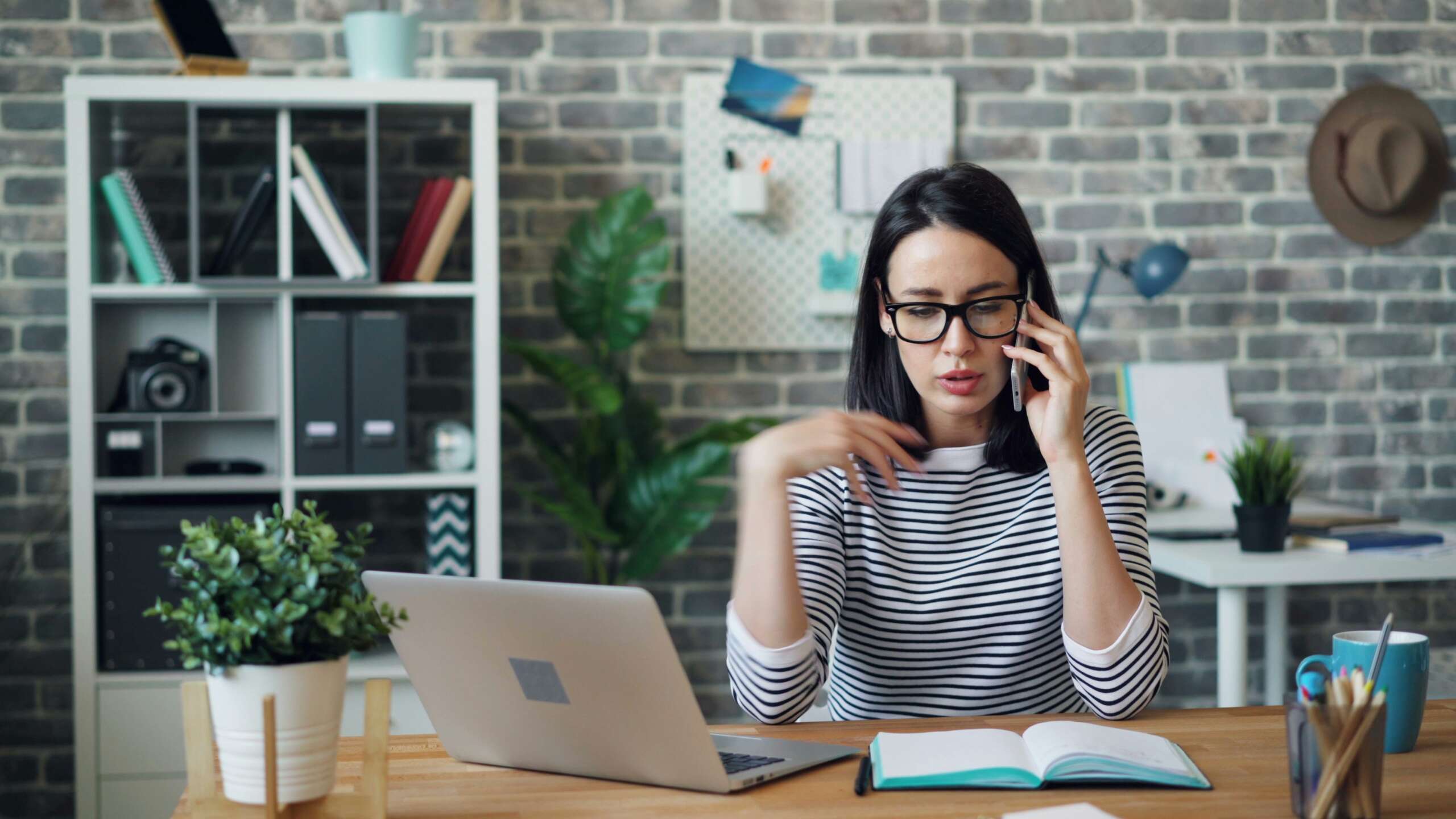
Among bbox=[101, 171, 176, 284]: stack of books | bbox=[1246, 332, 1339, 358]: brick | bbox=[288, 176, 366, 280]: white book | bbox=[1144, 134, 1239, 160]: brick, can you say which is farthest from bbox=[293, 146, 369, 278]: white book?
bbox=[1246, 332, 1339, 358]: brick

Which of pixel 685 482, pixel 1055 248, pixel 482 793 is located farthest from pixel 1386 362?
pixel 482 793

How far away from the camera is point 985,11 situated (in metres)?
3.24

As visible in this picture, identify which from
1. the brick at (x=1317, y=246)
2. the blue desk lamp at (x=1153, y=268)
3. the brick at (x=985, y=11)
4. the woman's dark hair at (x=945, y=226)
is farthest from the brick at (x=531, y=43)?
the brick at (x=1317, y=246)

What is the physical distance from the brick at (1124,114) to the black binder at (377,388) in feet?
6.10

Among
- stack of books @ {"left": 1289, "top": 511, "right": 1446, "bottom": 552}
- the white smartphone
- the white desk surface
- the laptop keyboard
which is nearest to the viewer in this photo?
the laptop keyboard

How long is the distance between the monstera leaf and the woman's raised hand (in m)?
1.52

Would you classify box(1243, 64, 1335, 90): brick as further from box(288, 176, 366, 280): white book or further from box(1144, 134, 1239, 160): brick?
box(288, 176, 366, 280): white book

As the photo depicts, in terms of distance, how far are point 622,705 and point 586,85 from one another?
7.67 ft

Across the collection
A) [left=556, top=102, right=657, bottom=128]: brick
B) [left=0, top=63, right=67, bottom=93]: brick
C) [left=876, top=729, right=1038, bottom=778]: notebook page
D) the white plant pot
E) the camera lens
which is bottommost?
[left=876, top=729, right=1038, bottom=778]: notebook page

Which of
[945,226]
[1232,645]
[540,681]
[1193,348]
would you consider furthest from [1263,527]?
[540,681]

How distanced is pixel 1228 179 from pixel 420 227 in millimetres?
2119

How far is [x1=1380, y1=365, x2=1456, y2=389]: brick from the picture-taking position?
339 cm

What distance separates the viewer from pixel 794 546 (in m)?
1.53

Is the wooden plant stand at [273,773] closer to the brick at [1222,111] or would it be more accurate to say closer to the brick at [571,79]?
the brick at [571,79]
